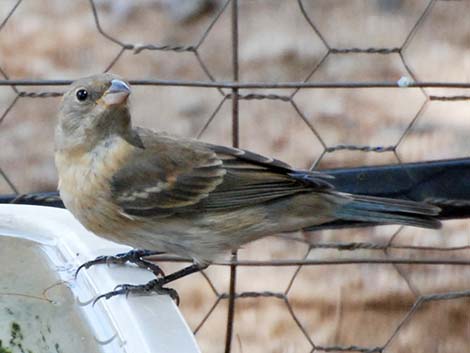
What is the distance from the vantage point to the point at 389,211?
296 cm

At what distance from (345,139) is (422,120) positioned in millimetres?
315

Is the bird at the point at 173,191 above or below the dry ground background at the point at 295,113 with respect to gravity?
below

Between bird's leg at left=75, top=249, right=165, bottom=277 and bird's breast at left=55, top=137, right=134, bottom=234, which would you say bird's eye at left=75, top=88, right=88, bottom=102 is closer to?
bird's breast at left=55, top=137, right=134, bottom=234

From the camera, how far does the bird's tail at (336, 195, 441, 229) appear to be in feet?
A: 9.55

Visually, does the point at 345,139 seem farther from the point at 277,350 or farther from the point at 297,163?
the point at 277,350

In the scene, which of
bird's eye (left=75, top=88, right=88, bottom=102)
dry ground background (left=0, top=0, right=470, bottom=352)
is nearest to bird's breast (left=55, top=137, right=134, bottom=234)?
bird's eye (left=75, top=88, right=88, bottom=102)

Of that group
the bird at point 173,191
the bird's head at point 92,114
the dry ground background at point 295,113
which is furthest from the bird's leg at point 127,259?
the dry ground background at point 295,113

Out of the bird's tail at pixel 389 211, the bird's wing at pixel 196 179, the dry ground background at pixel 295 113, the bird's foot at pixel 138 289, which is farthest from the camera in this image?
the dry ground background at pixel 295 113

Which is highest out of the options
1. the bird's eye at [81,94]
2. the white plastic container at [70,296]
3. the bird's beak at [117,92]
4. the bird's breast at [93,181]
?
the bird's eye at [81,94]

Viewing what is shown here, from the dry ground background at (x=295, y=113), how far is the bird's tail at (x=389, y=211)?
1.04 m

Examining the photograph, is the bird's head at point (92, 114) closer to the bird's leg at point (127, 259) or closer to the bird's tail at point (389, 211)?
the bird's leg at point (127, 259)

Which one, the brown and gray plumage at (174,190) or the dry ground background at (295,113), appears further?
the dry ground background at (295,113)

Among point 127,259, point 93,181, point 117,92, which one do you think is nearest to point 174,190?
point 93,181

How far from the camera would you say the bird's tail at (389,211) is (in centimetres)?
291
